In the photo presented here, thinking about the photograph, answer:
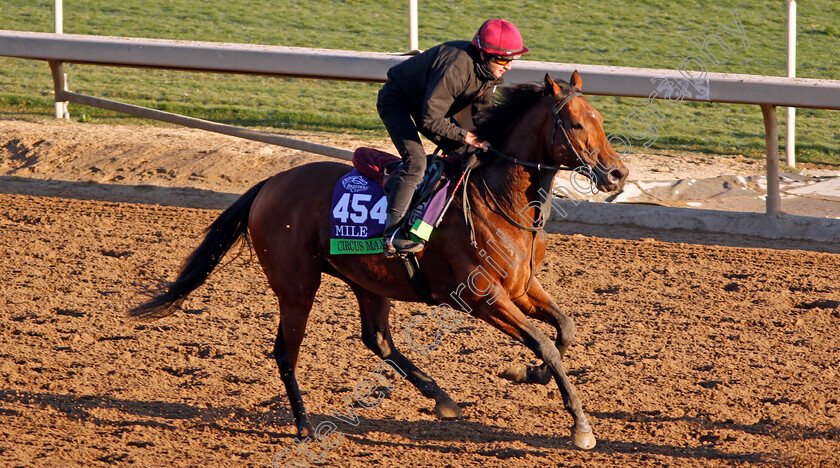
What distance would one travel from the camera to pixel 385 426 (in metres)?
4.75

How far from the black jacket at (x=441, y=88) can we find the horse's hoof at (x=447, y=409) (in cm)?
146

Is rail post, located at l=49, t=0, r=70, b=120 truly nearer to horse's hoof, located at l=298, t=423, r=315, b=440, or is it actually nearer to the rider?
the rider

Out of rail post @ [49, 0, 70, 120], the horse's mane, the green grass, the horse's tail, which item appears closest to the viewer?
the horse's mane

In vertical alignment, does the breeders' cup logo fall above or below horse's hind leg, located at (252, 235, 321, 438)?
above

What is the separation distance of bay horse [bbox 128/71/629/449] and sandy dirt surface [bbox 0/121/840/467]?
0.31m

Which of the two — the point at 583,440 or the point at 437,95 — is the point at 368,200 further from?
the point at 583,440

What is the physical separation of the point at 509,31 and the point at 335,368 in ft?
7.88

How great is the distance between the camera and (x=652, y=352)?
18.2 ft

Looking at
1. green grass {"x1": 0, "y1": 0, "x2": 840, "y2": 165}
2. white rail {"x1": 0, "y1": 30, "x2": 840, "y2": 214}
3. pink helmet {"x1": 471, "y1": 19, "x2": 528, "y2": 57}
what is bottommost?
green grass {"x1": 0, "y1": 0, "x2": 840, "y2": 165}

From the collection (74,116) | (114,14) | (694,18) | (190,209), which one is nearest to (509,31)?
(190,209)

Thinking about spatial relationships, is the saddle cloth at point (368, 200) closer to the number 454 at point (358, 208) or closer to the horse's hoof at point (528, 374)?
the number 454 at point (358, 208)

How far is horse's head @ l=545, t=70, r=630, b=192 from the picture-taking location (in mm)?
4145

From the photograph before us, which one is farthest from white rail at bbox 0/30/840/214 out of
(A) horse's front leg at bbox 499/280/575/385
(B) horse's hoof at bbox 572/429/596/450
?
(B) horse's hoof at bbox 572/429/596/450

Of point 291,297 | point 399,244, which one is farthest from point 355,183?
point 291,297
